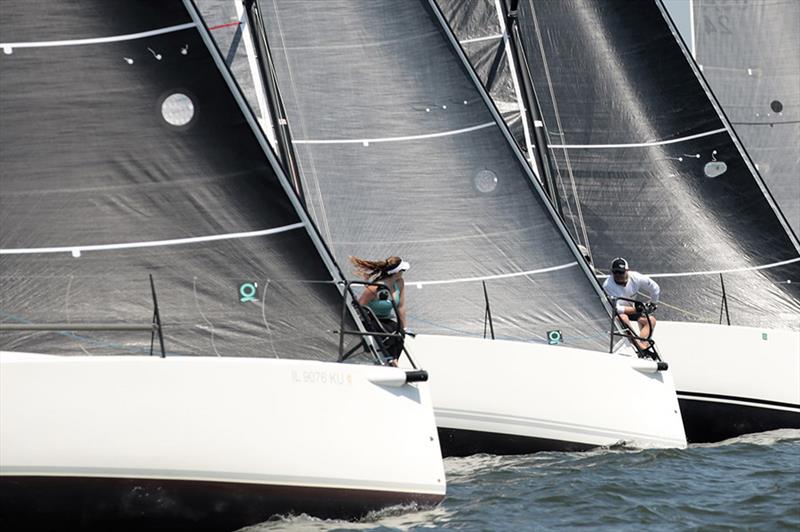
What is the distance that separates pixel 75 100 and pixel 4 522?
7.82ft

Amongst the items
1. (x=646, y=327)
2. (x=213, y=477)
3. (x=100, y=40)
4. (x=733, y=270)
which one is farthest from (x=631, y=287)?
(x=213, y=477)

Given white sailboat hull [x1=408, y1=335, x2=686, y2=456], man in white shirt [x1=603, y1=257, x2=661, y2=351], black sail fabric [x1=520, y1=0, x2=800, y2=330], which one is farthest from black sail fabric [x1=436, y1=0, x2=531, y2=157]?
white sailboat hull [x1=408, y1=335, x2=686, y2=456]

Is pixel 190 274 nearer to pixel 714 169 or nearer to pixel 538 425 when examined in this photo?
pixel 538 425

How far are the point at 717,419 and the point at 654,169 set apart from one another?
3123mm

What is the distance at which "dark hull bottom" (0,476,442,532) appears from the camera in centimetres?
747

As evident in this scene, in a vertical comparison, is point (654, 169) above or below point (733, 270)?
above

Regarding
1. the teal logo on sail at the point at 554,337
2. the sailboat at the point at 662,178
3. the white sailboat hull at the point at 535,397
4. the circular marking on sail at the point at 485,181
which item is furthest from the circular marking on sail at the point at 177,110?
the sailboat at the point at 662,178

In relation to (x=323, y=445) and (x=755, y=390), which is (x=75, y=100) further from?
(x=755, y=390)

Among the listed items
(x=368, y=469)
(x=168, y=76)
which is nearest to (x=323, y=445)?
(x=368, y=469)

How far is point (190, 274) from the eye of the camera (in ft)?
27.9

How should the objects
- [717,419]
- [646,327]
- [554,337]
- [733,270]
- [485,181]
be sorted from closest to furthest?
[554,337] → [485,181] → [646,327] → [717,419] → [733,270]

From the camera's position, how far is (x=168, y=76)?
858 cm

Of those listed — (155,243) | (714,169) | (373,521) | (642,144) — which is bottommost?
(373,521)

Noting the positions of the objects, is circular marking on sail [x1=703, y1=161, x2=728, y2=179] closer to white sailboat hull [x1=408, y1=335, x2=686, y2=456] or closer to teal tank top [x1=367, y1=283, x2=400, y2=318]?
white sailboat hull [x1=408, y1=335, x2=686, y2=456]
